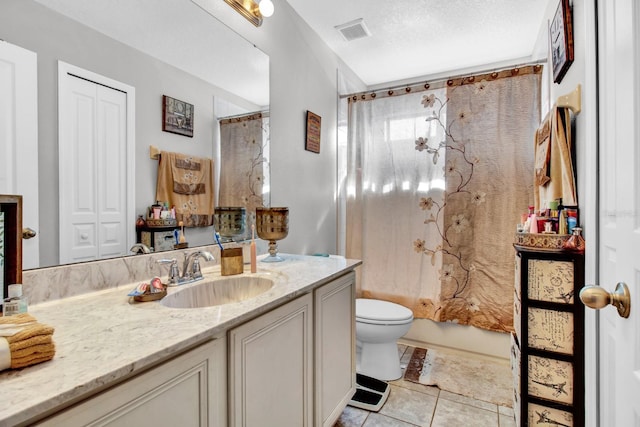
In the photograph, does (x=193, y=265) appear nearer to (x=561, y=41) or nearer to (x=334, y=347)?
(x=334, y=347)

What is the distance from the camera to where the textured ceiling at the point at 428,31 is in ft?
6.63

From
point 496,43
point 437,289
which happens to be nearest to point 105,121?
point 437,289

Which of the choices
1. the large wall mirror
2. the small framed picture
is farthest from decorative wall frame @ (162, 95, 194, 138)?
the small framed picture

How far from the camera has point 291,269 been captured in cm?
147

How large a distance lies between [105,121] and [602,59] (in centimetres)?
146

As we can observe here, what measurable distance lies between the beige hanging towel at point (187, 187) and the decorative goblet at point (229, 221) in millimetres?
45

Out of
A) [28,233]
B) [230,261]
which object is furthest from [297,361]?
[28,233]

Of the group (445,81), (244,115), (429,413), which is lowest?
(429,413)

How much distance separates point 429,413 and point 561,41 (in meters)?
2.05

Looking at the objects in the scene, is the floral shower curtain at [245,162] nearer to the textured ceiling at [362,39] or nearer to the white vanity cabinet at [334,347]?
the textured ceiling at [362,39]

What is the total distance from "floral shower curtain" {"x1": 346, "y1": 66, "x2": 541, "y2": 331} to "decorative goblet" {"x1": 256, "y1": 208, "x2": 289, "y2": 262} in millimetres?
1147

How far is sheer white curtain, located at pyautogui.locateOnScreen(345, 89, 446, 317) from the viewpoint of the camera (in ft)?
8.09

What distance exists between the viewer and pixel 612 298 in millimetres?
649

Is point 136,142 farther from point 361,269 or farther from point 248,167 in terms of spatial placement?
point 361,269
